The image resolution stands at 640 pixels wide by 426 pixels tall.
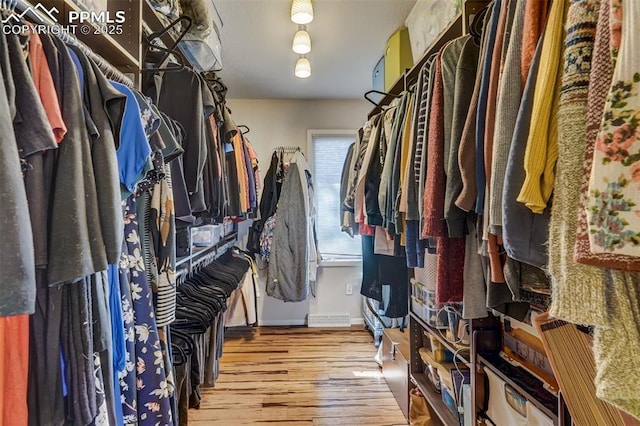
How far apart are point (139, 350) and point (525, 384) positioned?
1206 mm

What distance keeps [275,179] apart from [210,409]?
199cm

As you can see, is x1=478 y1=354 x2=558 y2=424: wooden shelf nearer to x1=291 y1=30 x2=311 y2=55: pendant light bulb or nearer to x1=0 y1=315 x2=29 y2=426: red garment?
x1=0 y1=315 x2=29 y2=426: red garment

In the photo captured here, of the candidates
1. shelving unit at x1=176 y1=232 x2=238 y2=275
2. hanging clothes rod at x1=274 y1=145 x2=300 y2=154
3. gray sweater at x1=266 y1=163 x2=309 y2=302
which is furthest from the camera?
hanging clothes rod at x1=274 y1=145 x2=300 y2=154

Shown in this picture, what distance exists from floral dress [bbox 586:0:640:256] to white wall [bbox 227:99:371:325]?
3.12m

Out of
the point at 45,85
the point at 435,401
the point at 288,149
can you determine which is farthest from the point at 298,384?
the point at 45,85

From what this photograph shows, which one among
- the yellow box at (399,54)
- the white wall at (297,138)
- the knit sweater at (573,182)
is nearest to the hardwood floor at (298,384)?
the white wall at (297,138)

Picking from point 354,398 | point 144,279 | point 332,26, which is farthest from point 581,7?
point 354,398

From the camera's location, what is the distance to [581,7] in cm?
57

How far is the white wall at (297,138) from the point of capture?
3.56 m

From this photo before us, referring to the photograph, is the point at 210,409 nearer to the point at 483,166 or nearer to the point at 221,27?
the point at 483,166

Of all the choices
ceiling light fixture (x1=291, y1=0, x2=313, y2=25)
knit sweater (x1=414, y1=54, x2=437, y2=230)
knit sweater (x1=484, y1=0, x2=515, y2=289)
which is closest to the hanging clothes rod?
ceiling light fixture (x1=291, y1=0, x2=313, y2=25)

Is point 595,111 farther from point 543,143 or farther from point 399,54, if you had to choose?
point 399,54

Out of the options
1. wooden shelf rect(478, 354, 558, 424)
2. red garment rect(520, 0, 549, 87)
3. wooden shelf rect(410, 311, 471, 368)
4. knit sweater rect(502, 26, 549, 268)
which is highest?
red garment rect(520, 0, 549, 87)

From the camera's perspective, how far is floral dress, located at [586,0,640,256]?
1.50 ft
